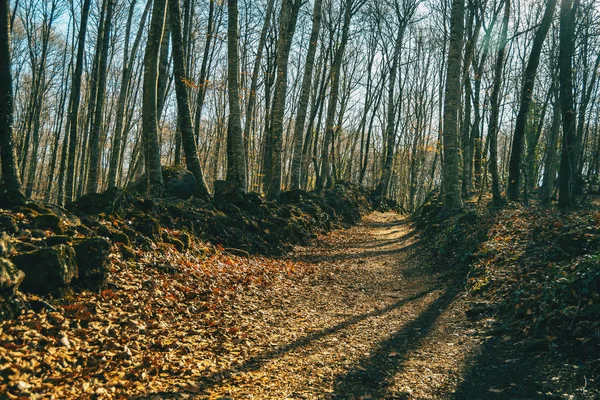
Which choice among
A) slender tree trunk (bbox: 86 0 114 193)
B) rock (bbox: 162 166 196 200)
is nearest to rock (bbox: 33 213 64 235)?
rock (bbox: 162 166 196 200)

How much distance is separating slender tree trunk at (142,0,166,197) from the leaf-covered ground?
262 centimetres

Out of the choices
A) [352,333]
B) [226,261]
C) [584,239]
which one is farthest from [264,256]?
[584,239]

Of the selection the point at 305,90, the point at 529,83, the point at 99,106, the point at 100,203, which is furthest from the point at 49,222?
the point at 529,83

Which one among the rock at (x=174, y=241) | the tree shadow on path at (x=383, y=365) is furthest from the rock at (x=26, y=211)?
the tree shadow on path at (x=383, y=365)

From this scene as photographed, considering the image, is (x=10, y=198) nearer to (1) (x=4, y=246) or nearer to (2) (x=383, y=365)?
(1) (x=4, y=246)

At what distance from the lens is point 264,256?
8.52 meters

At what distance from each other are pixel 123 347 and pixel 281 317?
7.65 ft

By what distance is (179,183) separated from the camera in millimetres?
9516

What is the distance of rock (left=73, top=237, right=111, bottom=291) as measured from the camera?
13.5 feet

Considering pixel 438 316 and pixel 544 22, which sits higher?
pixel 544 22

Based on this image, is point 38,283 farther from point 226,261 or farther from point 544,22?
point 544,22

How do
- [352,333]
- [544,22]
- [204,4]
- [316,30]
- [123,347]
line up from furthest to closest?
[204,4] < [316,30] < [544,22] < [352,333] < [123,347]

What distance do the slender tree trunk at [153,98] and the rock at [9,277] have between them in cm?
515

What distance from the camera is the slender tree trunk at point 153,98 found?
793 centimetres
